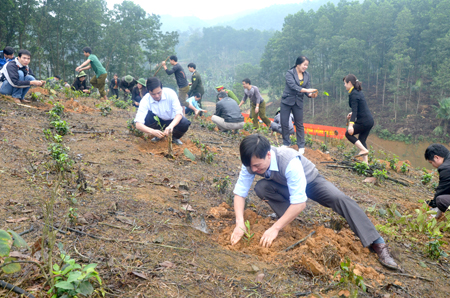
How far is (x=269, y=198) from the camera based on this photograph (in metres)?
3.06

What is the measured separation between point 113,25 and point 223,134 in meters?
30.3

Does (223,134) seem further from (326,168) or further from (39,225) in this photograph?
(39,225)

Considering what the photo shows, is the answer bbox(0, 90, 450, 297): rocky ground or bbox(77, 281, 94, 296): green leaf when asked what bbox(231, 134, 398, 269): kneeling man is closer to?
bbox(0, 90, 450, 297): rocky ground

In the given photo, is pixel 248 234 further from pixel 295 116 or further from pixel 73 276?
pixel 295 116

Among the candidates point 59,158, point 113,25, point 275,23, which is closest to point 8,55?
point 59,158

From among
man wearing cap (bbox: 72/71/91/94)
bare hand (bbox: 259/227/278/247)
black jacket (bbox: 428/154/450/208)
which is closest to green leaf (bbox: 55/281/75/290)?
bare hand (bbox: 259/227/278/247)

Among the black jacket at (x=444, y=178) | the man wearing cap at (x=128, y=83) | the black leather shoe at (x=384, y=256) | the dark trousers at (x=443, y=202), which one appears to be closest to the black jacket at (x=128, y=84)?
the man wearing cap at (x=128, y=83)

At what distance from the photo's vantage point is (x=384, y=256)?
2580 millimetres

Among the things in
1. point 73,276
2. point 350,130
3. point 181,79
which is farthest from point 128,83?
point 73,276

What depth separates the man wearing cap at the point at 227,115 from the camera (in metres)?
7.54

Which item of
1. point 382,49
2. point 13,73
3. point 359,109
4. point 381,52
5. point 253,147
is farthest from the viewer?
point 381,52

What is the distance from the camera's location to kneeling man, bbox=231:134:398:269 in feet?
7.94

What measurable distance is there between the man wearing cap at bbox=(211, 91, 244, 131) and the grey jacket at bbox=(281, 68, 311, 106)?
208 centimetres

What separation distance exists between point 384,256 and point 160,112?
12.5 feet
